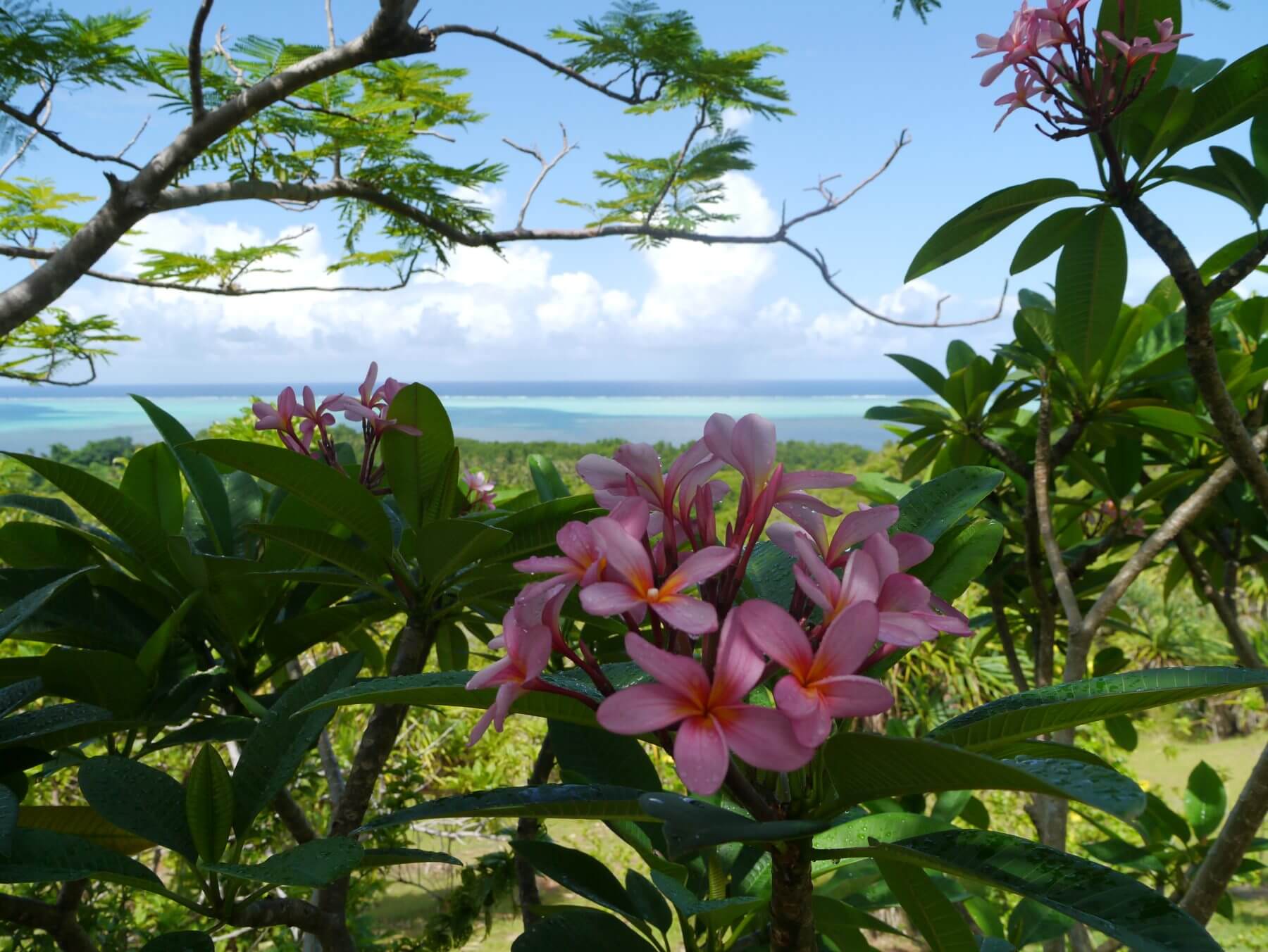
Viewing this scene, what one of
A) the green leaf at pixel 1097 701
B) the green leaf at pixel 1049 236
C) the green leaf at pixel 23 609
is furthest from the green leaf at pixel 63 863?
the green leaf at pixel 1049 236

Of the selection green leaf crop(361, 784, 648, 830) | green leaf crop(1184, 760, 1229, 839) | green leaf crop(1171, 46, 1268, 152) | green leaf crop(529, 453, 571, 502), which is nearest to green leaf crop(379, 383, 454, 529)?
green leaf crop(529, 453, 571, 502)

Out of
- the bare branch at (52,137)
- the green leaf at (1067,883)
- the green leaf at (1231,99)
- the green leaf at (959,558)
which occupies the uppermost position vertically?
the bare branch at (52,137)

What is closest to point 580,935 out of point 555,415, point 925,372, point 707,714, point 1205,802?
point 707,714

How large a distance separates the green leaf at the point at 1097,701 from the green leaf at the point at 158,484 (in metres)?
0.79

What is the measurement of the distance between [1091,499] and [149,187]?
2.42m

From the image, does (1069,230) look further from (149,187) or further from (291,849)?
(149,187)

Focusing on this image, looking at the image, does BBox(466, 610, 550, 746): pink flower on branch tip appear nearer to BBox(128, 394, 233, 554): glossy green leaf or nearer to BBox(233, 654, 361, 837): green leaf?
BBox(233, 654, 361, 837): green leaf

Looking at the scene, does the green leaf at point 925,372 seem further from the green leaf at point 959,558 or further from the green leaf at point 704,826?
the green leaf at point 704,826

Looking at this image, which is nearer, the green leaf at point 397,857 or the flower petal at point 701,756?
the flower petal at point 701,756

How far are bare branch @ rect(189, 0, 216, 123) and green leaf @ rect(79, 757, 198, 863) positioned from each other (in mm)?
1878

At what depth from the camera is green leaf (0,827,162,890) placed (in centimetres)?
47

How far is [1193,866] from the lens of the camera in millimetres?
1324

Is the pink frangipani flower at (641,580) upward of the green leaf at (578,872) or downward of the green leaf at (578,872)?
upward

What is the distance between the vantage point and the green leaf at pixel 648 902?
59cm
